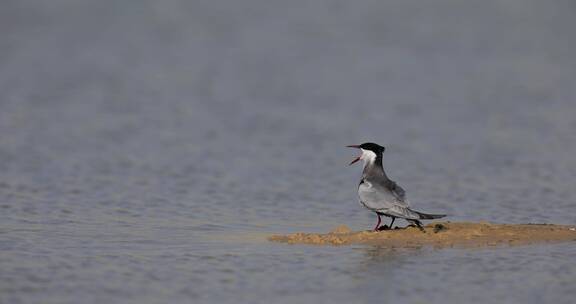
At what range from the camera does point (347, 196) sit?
14312 mm

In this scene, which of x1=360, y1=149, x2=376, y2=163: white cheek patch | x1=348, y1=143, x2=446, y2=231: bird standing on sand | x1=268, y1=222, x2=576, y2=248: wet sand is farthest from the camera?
x1=360, y1=149, x2=376, y2=163: white cheek patch

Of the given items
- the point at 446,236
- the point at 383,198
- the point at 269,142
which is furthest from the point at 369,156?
the point at 269,142

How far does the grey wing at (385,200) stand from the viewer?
1113 centimetres

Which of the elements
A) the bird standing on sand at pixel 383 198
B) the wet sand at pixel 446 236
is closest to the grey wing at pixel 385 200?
the bird standing on sand at pixel 383 198

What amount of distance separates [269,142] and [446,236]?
24.4 ft

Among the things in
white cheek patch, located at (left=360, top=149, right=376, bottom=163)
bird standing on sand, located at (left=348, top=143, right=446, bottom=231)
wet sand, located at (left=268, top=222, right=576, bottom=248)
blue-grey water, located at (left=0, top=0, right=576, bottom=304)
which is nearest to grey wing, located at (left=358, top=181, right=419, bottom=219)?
bird standing on sand, located at (left=348, top=143, right=446, bottom=231)

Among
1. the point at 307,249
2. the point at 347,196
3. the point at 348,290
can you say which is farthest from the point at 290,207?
the point at 348,290

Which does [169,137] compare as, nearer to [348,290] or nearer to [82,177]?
[82,177]

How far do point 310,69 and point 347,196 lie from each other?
12784 millimetres

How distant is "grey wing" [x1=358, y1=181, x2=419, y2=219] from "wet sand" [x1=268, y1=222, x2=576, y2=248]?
0.21 m

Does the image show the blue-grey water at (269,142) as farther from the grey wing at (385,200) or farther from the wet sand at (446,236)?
the grey wing at (385,200)

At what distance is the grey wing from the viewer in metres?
11.1

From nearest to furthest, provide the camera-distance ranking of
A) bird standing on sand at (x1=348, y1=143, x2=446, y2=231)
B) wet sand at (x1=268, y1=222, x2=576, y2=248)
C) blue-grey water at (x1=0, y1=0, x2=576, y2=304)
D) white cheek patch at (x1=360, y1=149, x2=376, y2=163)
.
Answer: blue-grey water at (x1=0, y1=0, x2=576, y2=304)
wet sand at (x1=268, y1=222, x2=576, y2=248)
bird standing on sand at (x1=348, y1=143, x2=446, y2=231)
white cheek patch at (x1=360, y1=149, x2=376, y2=163)

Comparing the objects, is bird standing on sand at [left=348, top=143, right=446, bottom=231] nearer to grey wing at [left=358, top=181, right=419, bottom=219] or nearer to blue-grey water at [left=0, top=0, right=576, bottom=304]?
grey wing at [left=358, top=181, right=419, bottom=219]
